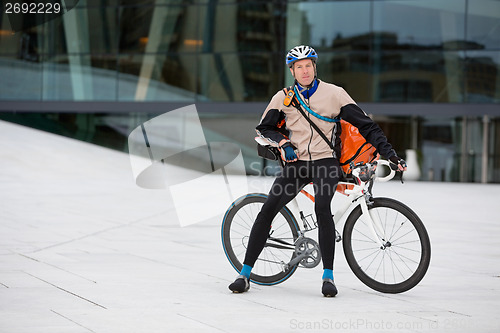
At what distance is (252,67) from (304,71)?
2281 cm

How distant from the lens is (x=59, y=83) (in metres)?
29.8

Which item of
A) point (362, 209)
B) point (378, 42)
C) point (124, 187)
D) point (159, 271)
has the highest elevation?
point (378, 42)

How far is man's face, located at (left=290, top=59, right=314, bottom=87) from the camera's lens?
529cm

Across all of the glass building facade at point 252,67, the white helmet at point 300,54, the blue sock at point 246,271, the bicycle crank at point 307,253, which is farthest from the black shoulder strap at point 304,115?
the glass building facade at point 252,67

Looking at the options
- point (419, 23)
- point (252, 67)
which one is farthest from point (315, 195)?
point (252, 67)

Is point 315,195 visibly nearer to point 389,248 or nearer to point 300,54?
point 389,248

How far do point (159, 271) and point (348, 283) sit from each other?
1.62m

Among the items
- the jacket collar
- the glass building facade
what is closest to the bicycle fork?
the jacket collar

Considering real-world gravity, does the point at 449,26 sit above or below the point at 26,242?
above

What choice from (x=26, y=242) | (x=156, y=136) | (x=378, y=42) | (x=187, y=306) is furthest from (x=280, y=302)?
(x=156, y=136)

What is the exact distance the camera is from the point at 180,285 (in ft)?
18.6

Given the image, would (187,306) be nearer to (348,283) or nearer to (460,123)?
(348,283)

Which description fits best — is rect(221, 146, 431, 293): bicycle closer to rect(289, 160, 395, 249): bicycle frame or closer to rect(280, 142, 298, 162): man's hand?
rect(289, 160, 395, 249): bicycle frame

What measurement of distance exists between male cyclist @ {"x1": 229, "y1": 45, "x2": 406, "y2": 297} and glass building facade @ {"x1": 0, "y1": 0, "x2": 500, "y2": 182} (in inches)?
842
